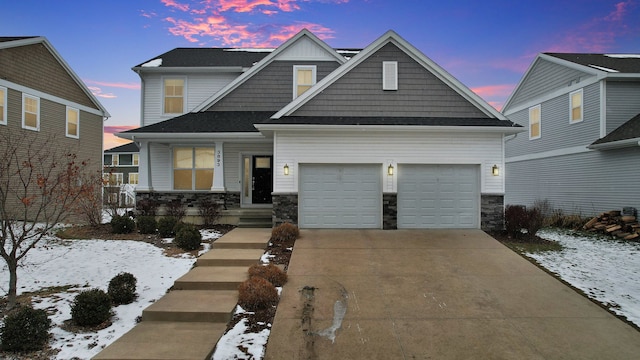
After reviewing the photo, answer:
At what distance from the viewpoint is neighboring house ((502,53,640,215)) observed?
42.2 ft

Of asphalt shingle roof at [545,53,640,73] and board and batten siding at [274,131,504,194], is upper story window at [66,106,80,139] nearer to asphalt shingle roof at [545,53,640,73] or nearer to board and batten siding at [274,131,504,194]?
board and batten siding at [274,131,504,194]

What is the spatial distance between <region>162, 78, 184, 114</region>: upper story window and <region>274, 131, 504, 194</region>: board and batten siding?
21.4 ft

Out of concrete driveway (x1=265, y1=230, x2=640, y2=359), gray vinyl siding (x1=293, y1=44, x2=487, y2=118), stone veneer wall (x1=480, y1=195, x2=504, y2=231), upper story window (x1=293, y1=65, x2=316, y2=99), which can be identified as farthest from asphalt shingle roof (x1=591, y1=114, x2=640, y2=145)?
upper story window (x1=293, y1=65, x2=316, y2=99)

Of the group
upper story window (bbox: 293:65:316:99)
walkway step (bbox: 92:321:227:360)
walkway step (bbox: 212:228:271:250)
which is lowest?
walkway step (bbox: 92:321:227:360)

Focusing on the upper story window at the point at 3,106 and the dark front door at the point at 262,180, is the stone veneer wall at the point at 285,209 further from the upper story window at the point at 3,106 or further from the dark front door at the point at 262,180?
the upper story window at the point at 3,106

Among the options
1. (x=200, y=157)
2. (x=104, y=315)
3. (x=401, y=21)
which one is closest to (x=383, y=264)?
(x=104, y=315)

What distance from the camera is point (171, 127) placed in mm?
12336

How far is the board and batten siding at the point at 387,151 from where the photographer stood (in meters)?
10.7

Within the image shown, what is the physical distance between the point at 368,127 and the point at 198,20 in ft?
34.1

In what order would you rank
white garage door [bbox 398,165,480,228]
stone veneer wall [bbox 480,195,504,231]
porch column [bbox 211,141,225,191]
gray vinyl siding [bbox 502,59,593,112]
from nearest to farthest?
stone veneer wall [bbox 480,195,504,231] → white garage door [bbox 398,165,480,228] → porch column [bbox 211,141,225,191] → gray vinyl siding [bbox 502,59,593,112]

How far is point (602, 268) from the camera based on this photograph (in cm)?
769

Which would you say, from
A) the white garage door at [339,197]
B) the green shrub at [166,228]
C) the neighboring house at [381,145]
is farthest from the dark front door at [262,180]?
the green shrub at [166,228]

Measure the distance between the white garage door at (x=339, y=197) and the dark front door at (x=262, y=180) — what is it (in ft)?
9.26

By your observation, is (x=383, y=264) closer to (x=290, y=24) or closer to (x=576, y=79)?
(x=576, y=79)
